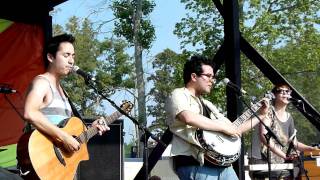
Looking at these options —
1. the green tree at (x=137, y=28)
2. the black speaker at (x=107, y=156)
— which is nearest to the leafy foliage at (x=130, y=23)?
the green tree at (x=137, y=28)

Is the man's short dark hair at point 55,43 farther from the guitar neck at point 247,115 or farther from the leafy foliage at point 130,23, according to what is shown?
the leafy foliage at point 130,23

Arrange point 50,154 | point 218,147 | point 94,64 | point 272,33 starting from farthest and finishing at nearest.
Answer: point 94,64
point 272,33
point 218,147
point 50,154

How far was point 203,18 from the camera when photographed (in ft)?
73.2

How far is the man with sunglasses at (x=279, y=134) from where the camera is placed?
5.38 metres

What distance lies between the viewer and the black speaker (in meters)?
7.05

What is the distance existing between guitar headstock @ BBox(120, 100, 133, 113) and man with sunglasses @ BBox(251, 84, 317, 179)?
4.47 ft

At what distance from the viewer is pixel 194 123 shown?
4.21m

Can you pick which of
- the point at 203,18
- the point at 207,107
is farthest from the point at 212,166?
the point at 203,18

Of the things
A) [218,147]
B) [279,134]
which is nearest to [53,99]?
[218,147]

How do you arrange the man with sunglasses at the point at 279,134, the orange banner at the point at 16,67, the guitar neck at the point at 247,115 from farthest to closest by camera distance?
the orange banner at the point at 16,67 → the man with sunglasses at the point at 279,134 → the guitar neck at the point at 247,115

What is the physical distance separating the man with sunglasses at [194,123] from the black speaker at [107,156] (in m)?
2.80

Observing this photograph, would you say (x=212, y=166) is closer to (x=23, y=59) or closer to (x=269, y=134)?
(x=269, y=134)

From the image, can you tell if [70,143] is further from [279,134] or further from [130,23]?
[130,23]

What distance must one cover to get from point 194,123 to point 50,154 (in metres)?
1.08
